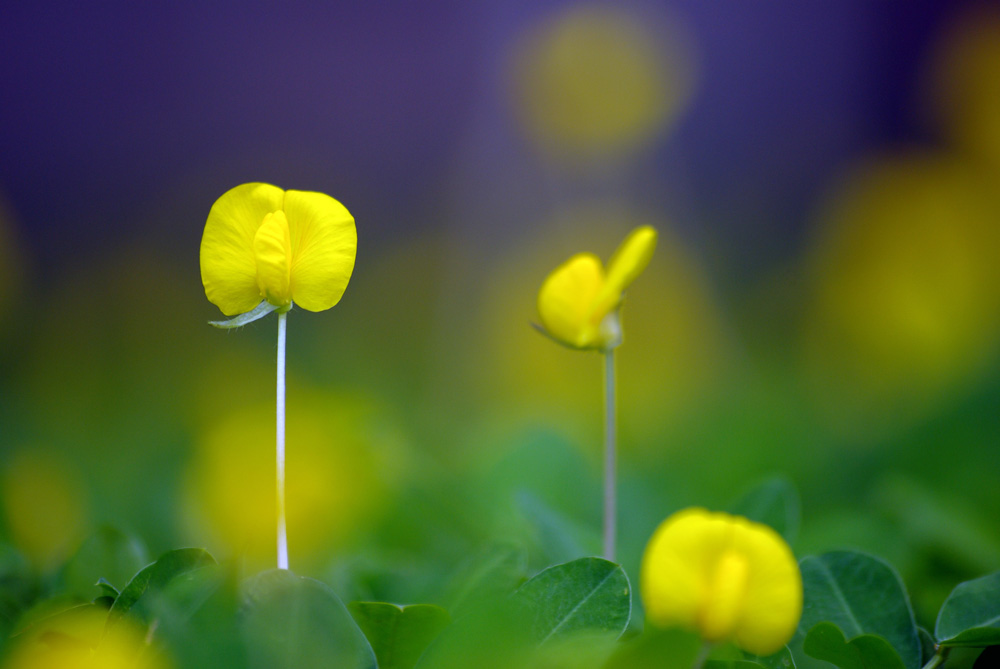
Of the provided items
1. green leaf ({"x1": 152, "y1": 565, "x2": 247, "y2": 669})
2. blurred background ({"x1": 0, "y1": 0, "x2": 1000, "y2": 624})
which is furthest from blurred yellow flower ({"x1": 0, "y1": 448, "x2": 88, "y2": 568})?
green leaf ({"x1": 152, "y1": 565, "x2": 247, "y2": 669})

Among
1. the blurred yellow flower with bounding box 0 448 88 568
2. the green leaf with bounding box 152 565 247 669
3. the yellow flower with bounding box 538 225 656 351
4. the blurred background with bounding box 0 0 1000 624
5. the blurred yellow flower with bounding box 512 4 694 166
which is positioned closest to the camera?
the green leaf with bounding box 152 565 247 669

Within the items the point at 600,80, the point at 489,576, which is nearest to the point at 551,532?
the point at 489,576

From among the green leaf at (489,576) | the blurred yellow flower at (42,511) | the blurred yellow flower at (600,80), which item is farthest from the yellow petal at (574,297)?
the blurred yellow flower at (600,80)

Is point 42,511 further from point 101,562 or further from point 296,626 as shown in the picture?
point 296,626

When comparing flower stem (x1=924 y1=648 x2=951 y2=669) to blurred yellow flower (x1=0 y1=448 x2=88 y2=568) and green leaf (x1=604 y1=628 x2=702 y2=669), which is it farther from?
blurred yellow flower (x1=0 y1=448 x2=88 y2=568)

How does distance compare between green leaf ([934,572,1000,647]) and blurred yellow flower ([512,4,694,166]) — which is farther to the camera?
blurred yellow flower ([512,4,694,166])

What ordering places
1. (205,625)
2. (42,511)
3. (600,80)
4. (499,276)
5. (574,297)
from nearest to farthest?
(205,625) → (574,297) → (42,511) → (499,276) → (600,80)
